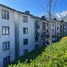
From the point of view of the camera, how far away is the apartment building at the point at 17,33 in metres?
28.3

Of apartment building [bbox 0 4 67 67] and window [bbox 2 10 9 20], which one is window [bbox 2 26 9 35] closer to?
apartment building [bbox 0 4 67 67]

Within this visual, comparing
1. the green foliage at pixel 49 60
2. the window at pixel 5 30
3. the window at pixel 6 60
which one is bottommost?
the window at pixel 6 60

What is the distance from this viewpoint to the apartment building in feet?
93.0

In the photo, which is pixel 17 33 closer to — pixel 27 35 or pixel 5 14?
pixel 27 35

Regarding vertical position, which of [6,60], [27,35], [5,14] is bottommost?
[6,60]

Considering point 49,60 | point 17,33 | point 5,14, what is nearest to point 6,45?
point 5,14

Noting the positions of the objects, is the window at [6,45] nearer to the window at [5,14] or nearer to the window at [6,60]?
the window at [6,60]

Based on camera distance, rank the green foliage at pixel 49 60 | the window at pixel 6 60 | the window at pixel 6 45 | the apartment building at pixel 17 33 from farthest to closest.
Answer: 1. the window at pixel 6 45
2. the window at pixel 6 60
3. the apartment building at pixel 17 33
4. the green foliage at pixel 49 60

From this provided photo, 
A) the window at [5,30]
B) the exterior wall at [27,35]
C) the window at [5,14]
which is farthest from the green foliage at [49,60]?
the exterior wall at [27,35]

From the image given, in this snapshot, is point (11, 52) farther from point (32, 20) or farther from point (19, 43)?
point (32, 20)

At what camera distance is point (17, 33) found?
1380 inches

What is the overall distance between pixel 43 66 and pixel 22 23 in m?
25.9

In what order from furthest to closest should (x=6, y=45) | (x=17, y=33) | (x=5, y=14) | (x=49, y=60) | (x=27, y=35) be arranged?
1. (x=27, y=35)
2. (x=17, y=33)
3. (x=6, y=45)
4. (x=5, y=14)
5. (x=49, y=60)

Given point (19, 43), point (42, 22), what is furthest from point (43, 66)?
point (42, 22)
